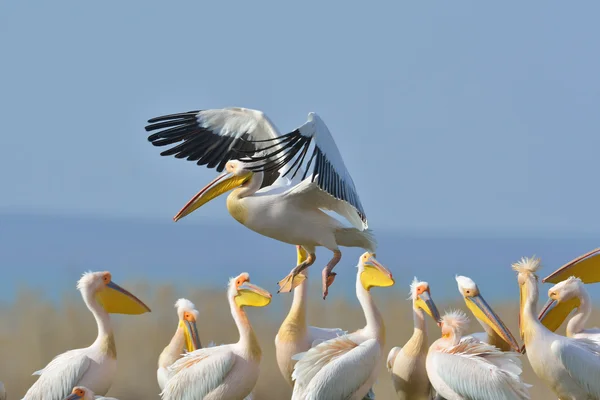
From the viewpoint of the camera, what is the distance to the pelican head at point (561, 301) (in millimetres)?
6875

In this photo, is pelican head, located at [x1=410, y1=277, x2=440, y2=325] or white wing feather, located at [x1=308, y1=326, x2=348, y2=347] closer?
pelican head, located at [x1=410, y1=277, x2=440, y2=325]

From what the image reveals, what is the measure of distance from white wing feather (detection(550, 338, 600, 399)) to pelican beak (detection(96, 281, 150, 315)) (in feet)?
7.90

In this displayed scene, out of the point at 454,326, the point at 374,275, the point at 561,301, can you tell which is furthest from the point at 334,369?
the point at 561,301

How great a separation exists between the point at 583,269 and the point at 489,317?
110 centimetres

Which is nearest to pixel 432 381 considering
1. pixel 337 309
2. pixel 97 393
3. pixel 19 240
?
pixel 97 393

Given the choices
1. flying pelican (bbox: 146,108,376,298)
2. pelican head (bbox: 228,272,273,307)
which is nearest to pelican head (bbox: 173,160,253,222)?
flying pelican (bbox: 146,108,376,298)

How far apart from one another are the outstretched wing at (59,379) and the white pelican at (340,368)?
1.10 meters

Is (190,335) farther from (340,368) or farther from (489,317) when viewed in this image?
(489,317)

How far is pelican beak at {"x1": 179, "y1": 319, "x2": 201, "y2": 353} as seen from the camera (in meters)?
6.71

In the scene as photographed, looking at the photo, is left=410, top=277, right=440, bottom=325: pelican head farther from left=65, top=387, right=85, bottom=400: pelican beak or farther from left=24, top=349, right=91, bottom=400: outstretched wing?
left=65, top=387, right=85, bottom=400: pelican beak

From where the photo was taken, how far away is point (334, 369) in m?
6.00

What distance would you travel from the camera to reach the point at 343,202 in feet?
21.3

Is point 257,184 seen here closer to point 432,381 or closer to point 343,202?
point 343,202

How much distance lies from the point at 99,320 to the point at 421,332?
1.77 meters
